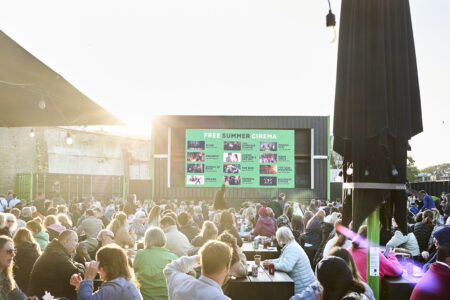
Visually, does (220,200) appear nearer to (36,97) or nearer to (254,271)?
(254,271)

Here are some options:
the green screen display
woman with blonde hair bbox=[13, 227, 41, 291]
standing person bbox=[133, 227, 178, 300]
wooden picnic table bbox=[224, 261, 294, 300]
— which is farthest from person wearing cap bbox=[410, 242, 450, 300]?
the green screen display

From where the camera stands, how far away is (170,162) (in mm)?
23578

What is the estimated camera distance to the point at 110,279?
3.30 metres

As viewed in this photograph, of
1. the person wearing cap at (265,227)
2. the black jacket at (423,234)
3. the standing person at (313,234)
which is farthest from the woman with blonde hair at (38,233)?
the black jacket at (423,234)

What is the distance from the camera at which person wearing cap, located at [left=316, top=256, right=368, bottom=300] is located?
8.48ft

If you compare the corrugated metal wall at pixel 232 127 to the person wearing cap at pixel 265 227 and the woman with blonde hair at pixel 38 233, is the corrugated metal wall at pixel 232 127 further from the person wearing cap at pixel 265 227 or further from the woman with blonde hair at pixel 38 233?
the woman with blonde hair at pixel 38 233

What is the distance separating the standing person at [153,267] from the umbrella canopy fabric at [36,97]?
202 cm

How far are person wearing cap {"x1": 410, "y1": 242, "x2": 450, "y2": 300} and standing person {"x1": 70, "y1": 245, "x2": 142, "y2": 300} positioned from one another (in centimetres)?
216

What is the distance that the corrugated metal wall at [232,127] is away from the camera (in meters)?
22.6

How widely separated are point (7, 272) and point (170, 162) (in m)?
19.9

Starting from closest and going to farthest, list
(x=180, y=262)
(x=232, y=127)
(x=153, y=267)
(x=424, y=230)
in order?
(x=180, y=262), (x=153, y=267), (x=424, y=230), (x=232, y=127)

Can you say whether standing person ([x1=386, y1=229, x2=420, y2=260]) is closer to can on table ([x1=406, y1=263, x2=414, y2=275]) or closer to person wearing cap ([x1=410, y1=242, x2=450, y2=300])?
can on table ([x1=406, y1=263, x2=414, y2=275])

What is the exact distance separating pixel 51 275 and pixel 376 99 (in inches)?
143

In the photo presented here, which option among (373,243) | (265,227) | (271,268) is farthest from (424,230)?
(373,243)
